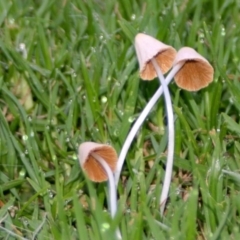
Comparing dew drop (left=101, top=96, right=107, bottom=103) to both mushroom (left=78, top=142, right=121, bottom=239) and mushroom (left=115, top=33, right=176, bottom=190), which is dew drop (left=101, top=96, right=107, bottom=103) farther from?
mushroom (left=78, top=142, right=121, bottom=239)

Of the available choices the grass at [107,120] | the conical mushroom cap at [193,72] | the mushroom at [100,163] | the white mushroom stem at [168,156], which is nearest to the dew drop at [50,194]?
the grass at [107,120]

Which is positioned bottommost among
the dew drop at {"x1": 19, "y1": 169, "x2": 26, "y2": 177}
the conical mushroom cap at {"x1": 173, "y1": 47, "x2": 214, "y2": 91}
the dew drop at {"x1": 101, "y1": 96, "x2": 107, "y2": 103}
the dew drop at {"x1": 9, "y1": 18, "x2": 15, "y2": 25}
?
the dew drop at {"x1": 19, "y1": 169, "x2": 26, "y2": 177}

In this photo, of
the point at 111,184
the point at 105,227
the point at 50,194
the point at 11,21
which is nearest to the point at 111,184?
the point at 111,184

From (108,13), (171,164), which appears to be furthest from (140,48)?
(108,13)

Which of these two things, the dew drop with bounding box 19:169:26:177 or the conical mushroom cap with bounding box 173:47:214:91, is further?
the dew drop with bounding box 19:169:26:177

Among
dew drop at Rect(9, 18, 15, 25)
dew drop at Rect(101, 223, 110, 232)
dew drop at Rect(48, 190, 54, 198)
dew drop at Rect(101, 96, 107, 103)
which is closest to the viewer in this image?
dew drop at Rect(101, 223, 110, 232)

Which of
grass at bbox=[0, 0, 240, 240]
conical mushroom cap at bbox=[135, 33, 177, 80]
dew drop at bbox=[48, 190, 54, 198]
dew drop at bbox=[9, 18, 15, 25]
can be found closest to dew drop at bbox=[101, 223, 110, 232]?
grass at bbox=[0, 0, 240, 240]

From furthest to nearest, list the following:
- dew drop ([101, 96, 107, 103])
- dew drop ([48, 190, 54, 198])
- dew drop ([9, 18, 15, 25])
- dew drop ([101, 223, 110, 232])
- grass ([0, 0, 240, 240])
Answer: dew drop ([9, 18, 15, 25])
dew drop ([101, 96, 107, 103])
dew drop ([48, 190, 54, 198])
grass ([0, 0, 240, 240])
dew drop ([101, 223, 110, 232])

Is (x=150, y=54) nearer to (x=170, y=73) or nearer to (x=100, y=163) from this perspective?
(x=170, y=73)
